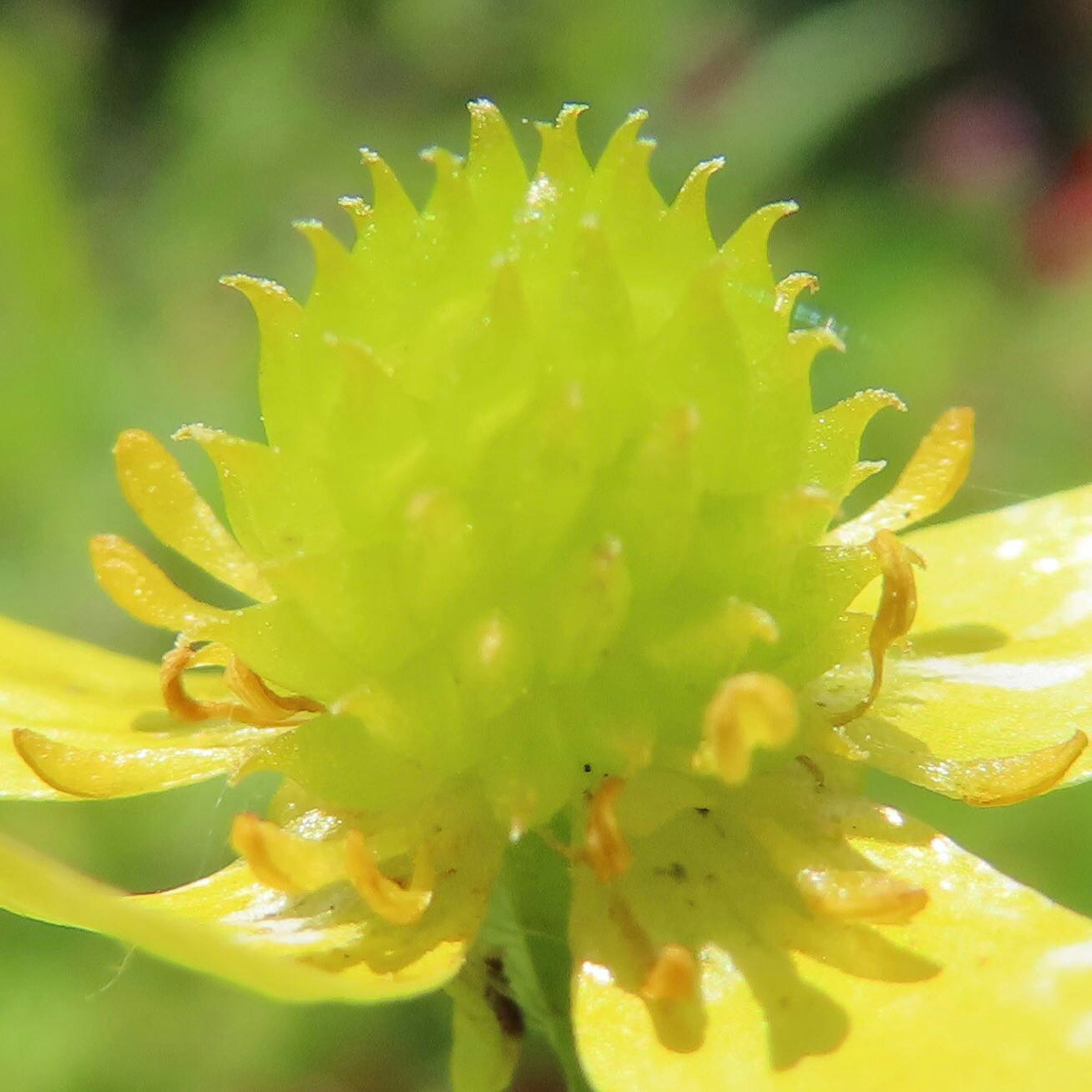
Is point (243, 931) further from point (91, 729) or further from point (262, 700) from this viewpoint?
point (91, 729)

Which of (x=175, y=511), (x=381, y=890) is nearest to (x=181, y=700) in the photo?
(x=175, y=511)

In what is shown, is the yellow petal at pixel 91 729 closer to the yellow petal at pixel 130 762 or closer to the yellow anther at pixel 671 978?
the yellow petal at pixel 130 762

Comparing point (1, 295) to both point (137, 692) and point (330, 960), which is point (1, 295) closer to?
point (137, 692)

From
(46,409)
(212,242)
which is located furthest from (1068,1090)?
(212,242)

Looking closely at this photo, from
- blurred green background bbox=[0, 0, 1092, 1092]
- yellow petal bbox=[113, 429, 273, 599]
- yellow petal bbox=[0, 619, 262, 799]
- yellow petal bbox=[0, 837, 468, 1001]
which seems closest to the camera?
yellow petal bbox=[0, 837, 468, 1001]

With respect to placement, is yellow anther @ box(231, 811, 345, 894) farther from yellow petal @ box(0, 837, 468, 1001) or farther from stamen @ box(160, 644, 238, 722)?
stamen @ box(160, 644, 238, 722)

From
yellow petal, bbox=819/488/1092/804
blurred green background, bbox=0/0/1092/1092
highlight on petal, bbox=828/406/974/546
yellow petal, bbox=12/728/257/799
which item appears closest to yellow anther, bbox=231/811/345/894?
yellow petal, bbox=12/728/257/799

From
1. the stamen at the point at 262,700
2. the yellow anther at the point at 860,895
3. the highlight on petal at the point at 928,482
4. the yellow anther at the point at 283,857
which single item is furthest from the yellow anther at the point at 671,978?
the highlight on petal at the point at 928,482
